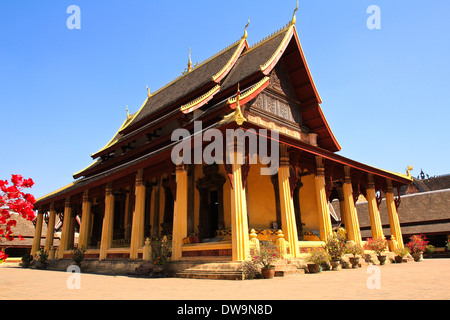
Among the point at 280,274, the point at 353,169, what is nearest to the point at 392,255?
the point at 353,169

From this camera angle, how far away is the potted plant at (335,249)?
412 inches

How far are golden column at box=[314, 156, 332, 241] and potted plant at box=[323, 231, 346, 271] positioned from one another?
32.3 inches

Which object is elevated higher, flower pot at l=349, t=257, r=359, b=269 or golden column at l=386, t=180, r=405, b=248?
golden column at l=386, t=180, r=405, b=248

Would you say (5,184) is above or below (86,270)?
above

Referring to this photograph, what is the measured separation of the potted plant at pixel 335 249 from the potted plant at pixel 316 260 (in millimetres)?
334

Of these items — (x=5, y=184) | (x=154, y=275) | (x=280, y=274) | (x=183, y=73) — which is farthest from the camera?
(x=183, y=73)

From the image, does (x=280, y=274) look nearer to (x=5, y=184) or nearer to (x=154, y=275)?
(x=154, y=275)

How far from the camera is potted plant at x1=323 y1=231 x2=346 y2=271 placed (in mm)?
10453

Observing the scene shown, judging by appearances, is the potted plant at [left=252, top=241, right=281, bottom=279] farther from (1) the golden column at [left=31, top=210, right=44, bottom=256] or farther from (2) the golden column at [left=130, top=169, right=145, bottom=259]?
(1) the golden column at [left=31, top=210, right=44, bottom=256]

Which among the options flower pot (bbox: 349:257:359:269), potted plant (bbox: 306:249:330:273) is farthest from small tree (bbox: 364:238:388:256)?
potted plant (bbox: 306:249:330:273)

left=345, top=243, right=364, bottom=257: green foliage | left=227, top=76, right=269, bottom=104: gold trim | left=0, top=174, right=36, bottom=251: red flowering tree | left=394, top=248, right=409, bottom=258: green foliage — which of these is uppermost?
left=227, top=76, right=269, bottom=104: gold trim

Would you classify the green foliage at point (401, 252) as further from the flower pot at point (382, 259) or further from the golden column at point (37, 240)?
the golden column at point (37, 240)
